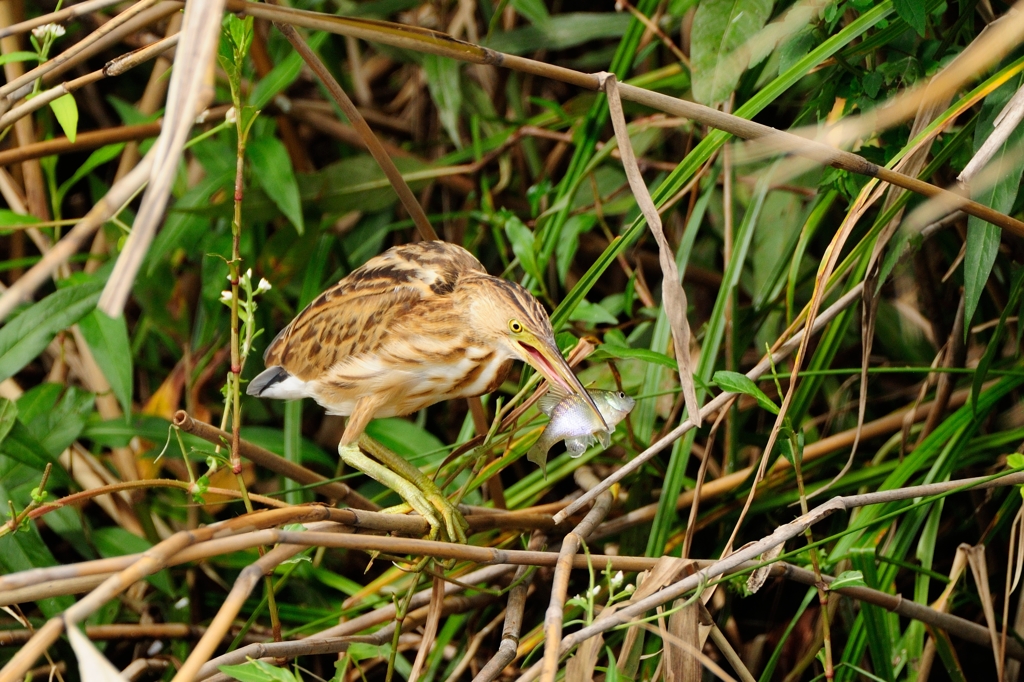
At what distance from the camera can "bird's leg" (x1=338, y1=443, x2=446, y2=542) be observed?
1411mm

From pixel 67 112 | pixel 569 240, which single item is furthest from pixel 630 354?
pixel 67 112

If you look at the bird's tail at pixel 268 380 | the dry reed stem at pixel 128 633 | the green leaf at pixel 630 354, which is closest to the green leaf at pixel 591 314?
the green leaf at pixel 630 354

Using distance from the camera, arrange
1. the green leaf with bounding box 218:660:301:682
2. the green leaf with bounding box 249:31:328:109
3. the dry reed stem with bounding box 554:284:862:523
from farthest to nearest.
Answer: the green leaf with bounding box 249:31:328:109 < the dry reed stem with bounding box 554:284:862:523 < the green leaf with bounding box 218:660:301:682

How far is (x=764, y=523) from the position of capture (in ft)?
Answer: 5.85

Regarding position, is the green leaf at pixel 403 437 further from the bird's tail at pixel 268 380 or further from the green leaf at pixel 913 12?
the green leaf at pixel 913 12

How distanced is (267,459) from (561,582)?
431 mm

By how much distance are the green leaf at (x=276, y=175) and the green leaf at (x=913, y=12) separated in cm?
120

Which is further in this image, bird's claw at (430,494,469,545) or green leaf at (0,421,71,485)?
green leaf at (0,421,71,485)

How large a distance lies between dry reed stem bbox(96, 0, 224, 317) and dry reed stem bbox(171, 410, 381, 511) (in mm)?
319

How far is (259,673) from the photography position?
3.24 feet

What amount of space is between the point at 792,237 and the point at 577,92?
33.5 inches

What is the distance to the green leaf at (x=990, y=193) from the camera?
1.31 metres

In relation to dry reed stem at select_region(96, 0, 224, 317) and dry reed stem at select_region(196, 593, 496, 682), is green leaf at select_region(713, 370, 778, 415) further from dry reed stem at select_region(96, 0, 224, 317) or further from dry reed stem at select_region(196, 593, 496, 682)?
dry reed stem at select_region(96, 0, 224, 317)

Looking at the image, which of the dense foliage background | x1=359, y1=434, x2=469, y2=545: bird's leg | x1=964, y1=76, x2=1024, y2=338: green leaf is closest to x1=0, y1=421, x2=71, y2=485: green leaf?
the dense foliage background
